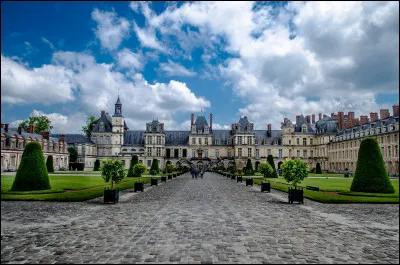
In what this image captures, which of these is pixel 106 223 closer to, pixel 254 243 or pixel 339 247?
pixel 254 243

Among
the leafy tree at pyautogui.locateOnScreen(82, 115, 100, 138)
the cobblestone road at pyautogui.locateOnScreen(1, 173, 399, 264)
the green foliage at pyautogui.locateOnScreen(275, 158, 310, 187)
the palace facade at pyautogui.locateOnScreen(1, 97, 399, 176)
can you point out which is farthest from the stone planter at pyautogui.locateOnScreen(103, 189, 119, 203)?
the leafy tree at pyautogui.locateOnScreen(82, 115, 100, 138)

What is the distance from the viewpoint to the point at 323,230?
884 centimetres

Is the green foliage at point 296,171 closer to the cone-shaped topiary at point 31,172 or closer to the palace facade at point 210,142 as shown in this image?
the cone-shaped topiary at point 31,172

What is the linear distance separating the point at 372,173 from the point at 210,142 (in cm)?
5954

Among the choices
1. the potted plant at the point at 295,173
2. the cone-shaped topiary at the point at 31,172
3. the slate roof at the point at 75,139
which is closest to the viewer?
the potted plant at the point at 295,173

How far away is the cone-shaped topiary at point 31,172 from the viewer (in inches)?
670

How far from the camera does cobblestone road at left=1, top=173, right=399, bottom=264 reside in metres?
6.22

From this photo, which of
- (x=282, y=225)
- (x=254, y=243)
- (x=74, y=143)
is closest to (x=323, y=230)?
(x=282, y=225)

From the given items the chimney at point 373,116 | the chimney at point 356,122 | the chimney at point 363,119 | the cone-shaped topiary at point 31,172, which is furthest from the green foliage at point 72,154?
the chimney at point 373,116

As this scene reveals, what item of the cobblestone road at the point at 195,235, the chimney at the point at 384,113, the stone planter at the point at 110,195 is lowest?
the cobblestone road at the point at 195,235

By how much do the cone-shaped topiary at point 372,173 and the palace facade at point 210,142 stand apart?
51.3 m

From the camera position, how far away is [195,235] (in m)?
8.05

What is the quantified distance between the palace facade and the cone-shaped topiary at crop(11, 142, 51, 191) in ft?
176

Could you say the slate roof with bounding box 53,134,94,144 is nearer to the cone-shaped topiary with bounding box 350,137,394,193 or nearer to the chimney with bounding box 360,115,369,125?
the chimney with bounding box 360,115,369,125
